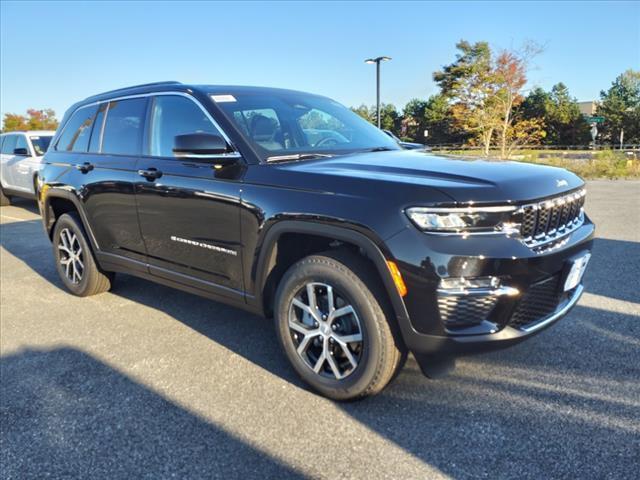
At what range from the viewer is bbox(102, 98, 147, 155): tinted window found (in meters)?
4.08

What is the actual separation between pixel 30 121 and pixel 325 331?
5594cm

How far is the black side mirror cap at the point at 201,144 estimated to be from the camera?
10.2ft

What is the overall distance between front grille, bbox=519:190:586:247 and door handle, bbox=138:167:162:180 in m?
2.52

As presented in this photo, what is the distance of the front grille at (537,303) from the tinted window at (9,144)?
12450mm

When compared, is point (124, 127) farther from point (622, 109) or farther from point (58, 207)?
point (622, 109)

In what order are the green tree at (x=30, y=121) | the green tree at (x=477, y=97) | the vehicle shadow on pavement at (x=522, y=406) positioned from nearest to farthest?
the vehicle shadow on pavement at (x=522, y=406) < the green tree at (x=477, y=97) < the green tree at (x=30, y=121)

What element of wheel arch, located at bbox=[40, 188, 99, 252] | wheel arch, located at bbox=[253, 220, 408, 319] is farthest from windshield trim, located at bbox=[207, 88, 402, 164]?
wheel arch, located at bbox=[40, 188, 99, 252]

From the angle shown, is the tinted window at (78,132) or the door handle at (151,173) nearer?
the door handle at (151,173)

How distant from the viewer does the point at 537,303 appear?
261 centimetres

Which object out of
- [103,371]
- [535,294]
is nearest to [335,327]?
[535,294]

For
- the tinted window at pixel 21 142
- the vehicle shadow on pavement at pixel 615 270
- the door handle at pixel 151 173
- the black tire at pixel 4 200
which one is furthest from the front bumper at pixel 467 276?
the black tire at pixel 4 200

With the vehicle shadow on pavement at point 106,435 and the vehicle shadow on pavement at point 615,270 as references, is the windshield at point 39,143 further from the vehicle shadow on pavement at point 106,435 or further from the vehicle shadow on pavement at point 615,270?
the vehicle shadow on pavement at point 615,270

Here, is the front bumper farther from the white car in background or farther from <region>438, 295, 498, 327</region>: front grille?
the white car in background

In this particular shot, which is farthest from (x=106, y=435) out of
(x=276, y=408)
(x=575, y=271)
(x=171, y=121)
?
(x=575, y=271)
